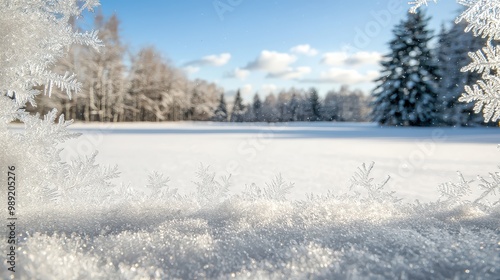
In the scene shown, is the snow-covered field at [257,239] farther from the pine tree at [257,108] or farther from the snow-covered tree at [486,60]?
the pine tree at [257,108]

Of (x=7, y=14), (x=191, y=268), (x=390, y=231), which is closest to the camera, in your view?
(x=191, y=268)

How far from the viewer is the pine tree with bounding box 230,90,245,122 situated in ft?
158

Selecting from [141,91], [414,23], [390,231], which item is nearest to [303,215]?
[390,231]

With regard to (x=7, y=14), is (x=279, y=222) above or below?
below

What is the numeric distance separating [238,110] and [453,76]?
30.6 meters

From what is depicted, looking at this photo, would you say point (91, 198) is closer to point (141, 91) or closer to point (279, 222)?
point (279, 222)

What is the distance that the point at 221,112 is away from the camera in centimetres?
4850

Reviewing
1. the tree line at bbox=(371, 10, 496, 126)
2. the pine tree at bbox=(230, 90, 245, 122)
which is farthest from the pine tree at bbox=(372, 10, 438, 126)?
the pine tree at bbox=(230, 90, 245, 122)

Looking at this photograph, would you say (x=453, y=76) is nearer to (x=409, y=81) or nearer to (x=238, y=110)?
(x=409, y=81)

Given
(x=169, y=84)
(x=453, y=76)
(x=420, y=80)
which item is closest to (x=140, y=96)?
(x=169, y=84)

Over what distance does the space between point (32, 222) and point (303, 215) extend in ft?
4.18

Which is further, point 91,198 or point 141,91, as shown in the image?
point 141,91

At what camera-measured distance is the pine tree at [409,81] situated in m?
24.9

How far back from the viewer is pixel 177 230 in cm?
146
